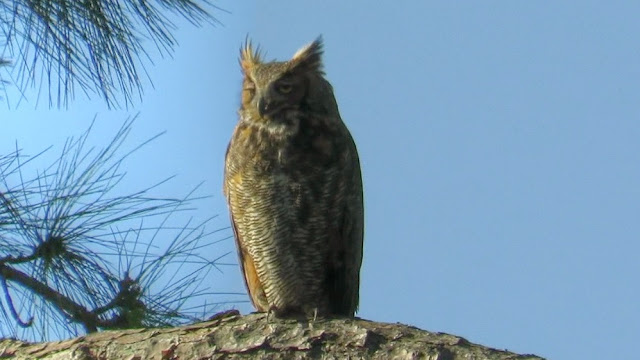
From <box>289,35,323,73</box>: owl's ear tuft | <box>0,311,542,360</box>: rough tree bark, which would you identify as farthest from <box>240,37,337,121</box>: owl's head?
<box>0,311,542,360</box>: rough tree bark

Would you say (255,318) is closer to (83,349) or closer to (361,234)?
(83,349)

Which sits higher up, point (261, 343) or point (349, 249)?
point (349, 249)

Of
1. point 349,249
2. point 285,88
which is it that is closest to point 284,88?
point 285,88

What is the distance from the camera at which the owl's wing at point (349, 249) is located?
2986 millimetres

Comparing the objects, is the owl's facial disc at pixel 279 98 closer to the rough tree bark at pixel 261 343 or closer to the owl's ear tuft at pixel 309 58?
the owl's ear tuft at pixel 309 58

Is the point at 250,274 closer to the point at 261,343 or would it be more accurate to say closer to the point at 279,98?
the point at 279,98

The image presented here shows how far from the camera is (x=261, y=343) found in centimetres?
215

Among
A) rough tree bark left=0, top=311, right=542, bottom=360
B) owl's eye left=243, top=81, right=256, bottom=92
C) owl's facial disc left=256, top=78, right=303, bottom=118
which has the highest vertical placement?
owl's eye left=243, top=81, right=256, bottom=92

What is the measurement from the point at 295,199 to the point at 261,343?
775 mm

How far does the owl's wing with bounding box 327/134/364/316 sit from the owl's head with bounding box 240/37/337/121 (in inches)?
6.4

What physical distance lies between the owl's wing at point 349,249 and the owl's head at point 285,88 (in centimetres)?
16

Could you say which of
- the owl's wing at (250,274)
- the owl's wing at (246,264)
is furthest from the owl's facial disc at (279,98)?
the owl's wing at (250,274)

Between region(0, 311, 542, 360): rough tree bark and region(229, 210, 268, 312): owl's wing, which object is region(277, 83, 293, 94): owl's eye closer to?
region(229, 210, 268, 312): owl's wing

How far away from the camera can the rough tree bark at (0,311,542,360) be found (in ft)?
6.72
